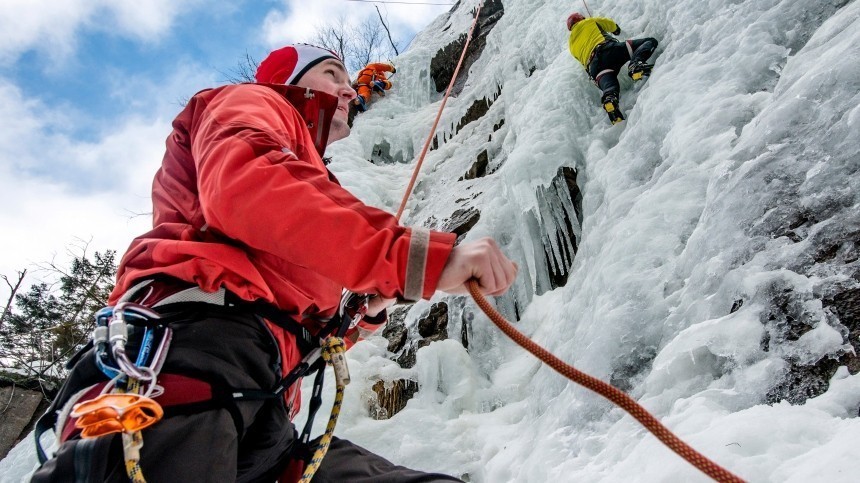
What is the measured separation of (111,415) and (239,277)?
359mm

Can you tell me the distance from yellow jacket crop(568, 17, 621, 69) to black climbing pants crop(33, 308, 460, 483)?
15.0 feet

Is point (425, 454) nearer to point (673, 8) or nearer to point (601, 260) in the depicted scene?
point (601, 260)

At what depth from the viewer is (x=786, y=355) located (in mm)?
1569

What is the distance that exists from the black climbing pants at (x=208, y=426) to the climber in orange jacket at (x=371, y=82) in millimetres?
9617

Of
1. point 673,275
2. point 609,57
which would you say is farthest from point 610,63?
point 673,275

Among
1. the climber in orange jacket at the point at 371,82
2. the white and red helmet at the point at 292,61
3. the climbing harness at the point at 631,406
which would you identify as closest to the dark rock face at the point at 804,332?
the climbing harness at the point at 631,406

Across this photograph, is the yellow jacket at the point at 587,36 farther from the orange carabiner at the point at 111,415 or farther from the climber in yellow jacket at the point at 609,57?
the orange carabiner at the point at 111,415

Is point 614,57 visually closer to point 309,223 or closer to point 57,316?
point 309,223

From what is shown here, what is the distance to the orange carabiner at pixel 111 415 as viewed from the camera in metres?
0.87

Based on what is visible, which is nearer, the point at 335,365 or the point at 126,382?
the point at 126,382

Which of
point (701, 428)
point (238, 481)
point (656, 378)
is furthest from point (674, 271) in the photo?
point (238, 481)

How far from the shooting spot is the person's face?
1.91 m

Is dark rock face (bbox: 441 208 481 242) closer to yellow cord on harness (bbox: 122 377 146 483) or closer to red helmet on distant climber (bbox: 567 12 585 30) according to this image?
red helmet on distant climber (bbox: 567 12 585 30)

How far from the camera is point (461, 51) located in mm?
10422
